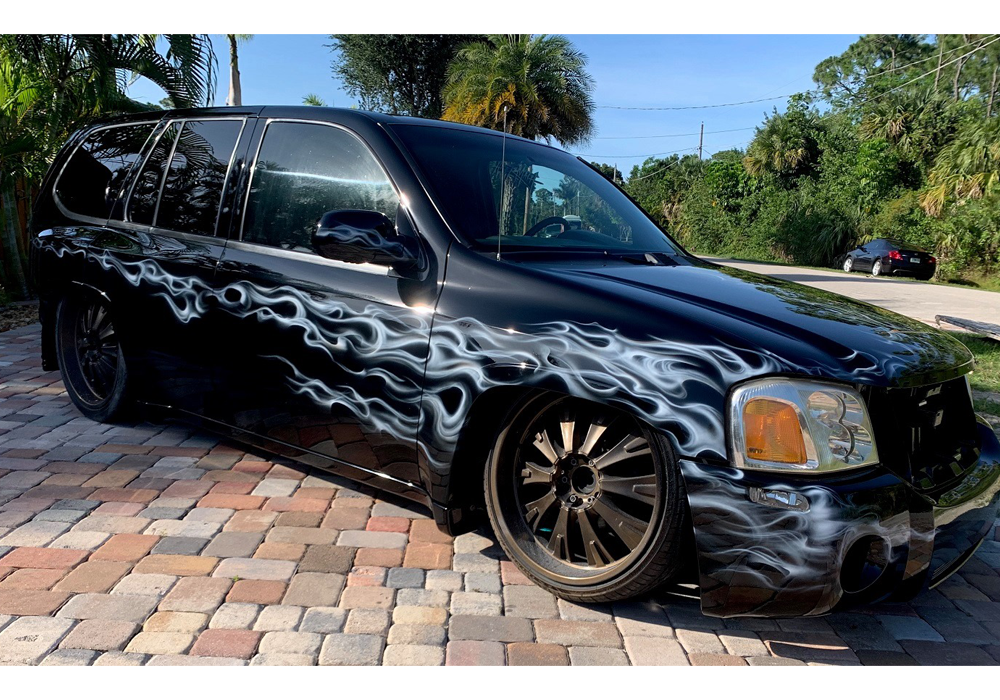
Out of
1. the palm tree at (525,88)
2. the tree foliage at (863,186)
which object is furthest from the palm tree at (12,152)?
the tree foliage at (863,186)

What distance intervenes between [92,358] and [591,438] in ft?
11.0

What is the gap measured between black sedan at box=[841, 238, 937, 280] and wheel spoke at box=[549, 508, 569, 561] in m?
24.5

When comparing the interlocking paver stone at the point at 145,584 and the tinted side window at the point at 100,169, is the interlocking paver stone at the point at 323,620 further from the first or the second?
the tinted side window at the point at 100,169

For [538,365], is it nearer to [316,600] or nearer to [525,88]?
[316,600]

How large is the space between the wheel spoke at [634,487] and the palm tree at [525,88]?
2074 cm

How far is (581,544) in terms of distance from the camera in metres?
2.91

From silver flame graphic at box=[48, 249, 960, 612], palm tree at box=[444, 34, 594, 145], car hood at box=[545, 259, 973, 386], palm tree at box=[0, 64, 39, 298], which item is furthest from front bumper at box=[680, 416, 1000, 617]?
palm tree at box=[444, 34, 594, 145]

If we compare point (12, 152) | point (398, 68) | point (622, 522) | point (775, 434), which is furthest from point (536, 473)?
point (398, 68)

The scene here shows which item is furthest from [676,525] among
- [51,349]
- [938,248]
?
[938,248]

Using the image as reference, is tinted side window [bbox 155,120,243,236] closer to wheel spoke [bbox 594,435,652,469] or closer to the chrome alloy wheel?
the chrome alloy wheel

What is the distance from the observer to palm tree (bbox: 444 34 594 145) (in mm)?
23000

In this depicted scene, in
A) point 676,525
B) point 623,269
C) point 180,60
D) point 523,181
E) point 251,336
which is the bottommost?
point 676,525
